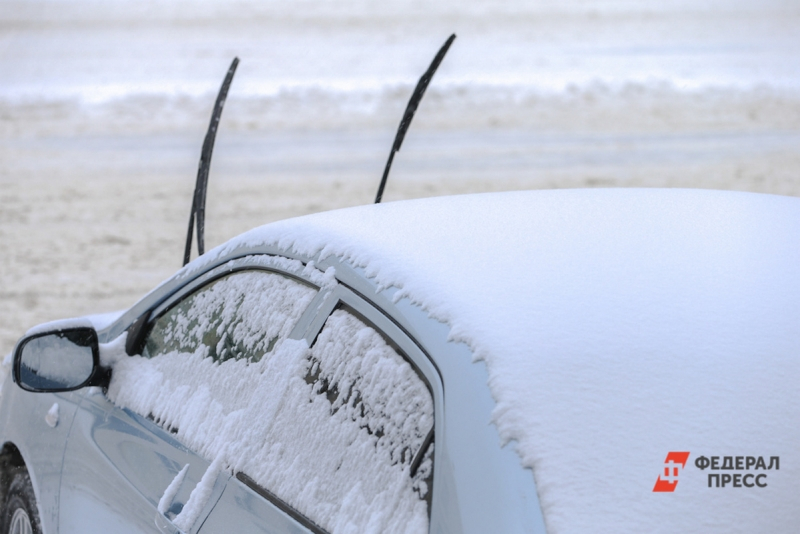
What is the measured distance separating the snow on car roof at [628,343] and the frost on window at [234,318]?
0.80 feet

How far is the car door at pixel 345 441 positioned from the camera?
4.43 feet

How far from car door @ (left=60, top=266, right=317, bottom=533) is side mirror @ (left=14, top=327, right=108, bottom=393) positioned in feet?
0.23

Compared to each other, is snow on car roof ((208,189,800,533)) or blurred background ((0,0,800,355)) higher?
blurred background ((0,0,800,355))

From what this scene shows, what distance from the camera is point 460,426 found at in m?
1.26

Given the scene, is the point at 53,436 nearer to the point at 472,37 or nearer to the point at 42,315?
the point at 42,315

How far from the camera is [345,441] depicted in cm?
152

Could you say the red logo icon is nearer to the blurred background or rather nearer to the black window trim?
the black window trim

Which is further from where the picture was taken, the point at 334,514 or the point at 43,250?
the point at 43,250

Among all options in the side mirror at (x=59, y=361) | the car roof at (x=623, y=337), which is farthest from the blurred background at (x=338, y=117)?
the car roof at (x=623, y=337)

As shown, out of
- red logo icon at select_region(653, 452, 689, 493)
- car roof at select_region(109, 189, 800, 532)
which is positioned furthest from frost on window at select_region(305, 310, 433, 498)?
red logo icon at select_region(653, 452, 689, 493)

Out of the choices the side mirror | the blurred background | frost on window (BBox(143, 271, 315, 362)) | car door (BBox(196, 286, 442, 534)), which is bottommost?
car door (BBox(196, 286, 442, 534))

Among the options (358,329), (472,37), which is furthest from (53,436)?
(472,37)

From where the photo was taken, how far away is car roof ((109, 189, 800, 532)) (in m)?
1.15

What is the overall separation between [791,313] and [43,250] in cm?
701
